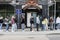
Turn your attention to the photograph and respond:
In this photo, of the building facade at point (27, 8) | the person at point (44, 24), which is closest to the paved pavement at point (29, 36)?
the person at point (44, 24)

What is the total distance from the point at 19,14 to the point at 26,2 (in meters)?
1.79

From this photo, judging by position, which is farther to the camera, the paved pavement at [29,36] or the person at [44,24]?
the person at [44,24]

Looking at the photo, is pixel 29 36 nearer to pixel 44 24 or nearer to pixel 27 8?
pixel 44 24

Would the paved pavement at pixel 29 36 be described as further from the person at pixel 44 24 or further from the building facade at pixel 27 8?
the building facade at pixel 27 8

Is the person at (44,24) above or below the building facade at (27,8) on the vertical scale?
below

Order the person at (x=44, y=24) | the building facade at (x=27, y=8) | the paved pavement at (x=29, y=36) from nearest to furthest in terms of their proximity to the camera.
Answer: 1. the paved pavement at (x=29, y=36)
2. the person at (x=44, y=24)
3. the building facade at (x=27, y=8)

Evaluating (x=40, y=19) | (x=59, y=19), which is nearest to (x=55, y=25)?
(x=59, y=19)

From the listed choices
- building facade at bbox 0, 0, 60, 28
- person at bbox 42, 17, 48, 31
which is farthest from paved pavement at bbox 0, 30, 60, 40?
building facade at bbox 0, 0, 60, 28

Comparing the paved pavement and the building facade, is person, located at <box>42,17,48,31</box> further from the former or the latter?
the building facade

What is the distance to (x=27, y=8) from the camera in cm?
2542

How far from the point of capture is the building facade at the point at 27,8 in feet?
83.4

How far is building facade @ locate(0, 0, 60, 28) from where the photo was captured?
25.4 m

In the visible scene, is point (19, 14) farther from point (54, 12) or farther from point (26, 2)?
point (54, 12)

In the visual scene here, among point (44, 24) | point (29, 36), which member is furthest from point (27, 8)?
point (29, 36)
